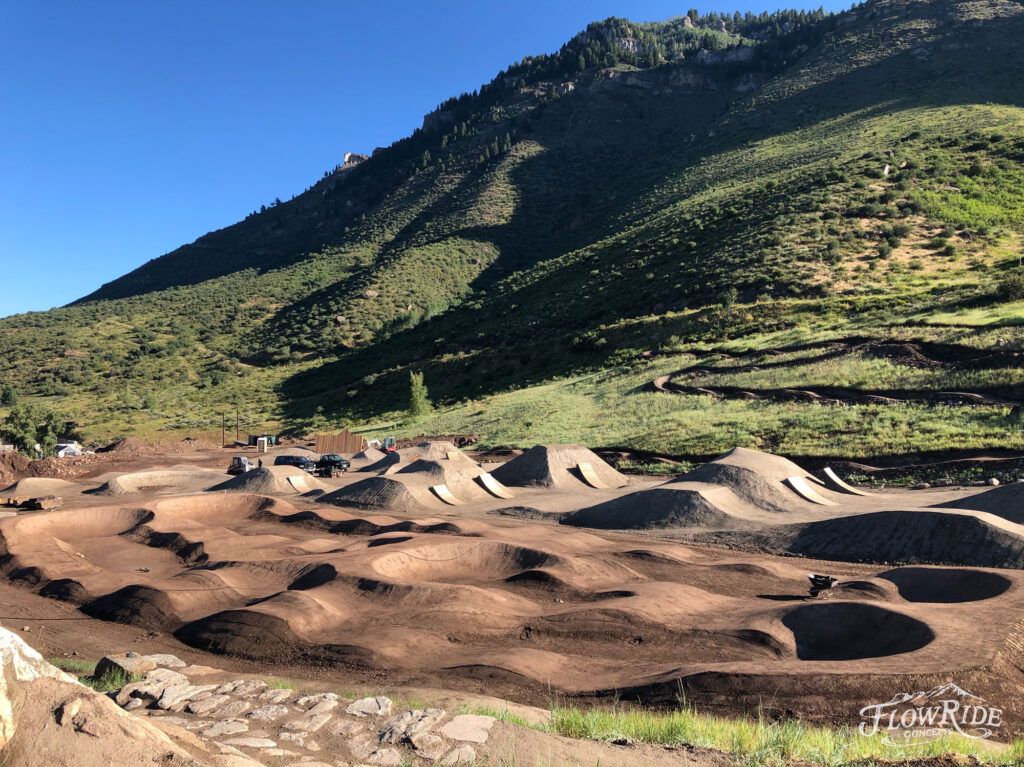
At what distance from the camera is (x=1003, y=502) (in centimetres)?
1908

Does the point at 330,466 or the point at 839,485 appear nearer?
the point at 839,485

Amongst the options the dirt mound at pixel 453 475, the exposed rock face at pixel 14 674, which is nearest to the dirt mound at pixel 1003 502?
the dirt mound at pixel 453 475

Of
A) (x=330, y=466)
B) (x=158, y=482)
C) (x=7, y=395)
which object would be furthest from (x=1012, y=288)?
(x=7, y=395)

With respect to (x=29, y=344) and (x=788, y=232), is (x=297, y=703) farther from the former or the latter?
(x=29, y=344)

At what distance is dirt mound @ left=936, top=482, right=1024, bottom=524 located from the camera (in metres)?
18.5

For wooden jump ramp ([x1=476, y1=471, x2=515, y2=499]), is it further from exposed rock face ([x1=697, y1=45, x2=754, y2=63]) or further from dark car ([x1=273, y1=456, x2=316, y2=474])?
exposed rock face ([x1=697, y1=45, x2=754, y2=63])

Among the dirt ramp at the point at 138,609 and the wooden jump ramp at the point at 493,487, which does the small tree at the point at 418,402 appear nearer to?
the wooden jump ramp at the point at 493,487

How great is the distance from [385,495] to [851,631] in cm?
2119

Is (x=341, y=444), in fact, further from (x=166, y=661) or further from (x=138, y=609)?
(x=166, y=661)

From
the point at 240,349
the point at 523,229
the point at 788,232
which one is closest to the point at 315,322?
the point at 240,349

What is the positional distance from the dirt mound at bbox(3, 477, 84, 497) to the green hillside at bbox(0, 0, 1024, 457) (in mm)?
23604

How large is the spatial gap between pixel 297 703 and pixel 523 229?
335 feet

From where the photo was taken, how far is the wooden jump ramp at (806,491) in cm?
2344

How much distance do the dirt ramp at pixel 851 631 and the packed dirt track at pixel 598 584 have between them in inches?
1.6
